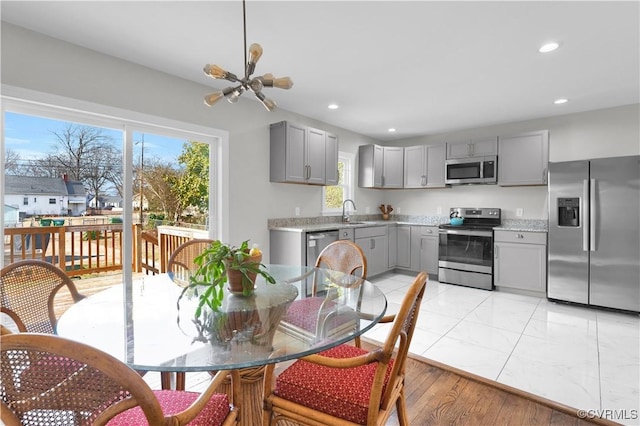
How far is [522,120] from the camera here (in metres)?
4.71

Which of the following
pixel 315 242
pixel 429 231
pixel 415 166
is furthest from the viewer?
pixel 415 166

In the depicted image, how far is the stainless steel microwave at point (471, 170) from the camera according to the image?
4707 millimetres

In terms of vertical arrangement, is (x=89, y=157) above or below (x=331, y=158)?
below

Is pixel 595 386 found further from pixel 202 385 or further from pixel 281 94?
pixel 281 94

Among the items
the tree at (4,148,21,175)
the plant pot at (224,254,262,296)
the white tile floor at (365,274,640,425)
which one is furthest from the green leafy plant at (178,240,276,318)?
the tree at (4,148,21,175)

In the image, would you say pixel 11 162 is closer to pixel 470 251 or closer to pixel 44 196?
pixel 44 196

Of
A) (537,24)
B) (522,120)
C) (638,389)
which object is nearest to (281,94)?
(537,24)

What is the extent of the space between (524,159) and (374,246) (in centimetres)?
242

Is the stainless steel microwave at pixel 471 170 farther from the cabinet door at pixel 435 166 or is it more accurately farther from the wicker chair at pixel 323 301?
the wicker chair at pixel 323 301

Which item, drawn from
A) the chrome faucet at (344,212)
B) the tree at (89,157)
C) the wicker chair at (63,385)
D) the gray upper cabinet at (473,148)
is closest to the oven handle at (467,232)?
the gray upper cabinet at (473,148)

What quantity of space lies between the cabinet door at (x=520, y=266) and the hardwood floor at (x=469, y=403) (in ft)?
8.42

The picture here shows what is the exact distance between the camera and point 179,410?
110 centimetres

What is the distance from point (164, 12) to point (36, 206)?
1.80 m

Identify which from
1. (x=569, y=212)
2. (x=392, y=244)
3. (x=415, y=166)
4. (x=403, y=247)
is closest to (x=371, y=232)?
(x=392, y=244)
